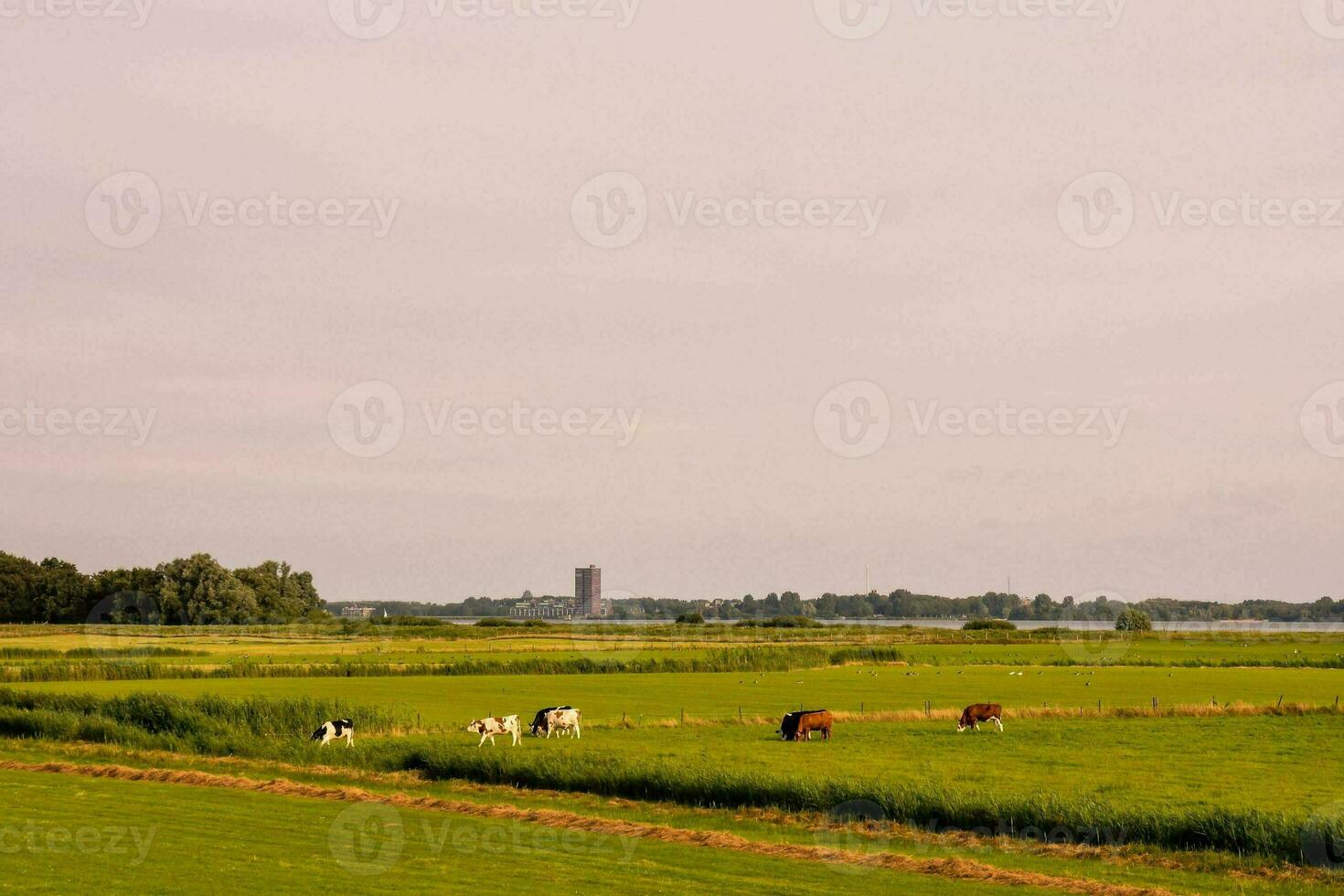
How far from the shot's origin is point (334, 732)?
47.6 m

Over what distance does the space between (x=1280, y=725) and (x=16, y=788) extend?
50.9 meters

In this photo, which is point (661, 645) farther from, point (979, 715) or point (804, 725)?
point (804, 725)

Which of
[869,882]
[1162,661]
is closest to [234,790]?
[869,882]

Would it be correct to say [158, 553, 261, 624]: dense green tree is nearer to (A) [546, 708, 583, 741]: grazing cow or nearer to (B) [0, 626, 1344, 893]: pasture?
(B) [0, 626, 1344, 893]: pasture

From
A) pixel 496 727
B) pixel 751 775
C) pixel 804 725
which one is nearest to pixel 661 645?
pixel 804 725

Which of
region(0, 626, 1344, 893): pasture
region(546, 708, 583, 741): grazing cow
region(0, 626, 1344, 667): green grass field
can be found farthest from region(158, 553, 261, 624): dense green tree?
region(546, 708, 583, 741): grazing cow

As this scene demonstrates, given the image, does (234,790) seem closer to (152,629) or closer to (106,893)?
(106,893)

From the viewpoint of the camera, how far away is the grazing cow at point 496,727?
4884cm

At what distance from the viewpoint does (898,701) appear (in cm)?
7212

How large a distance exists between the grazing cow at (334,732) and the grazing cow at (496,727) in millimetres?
4820

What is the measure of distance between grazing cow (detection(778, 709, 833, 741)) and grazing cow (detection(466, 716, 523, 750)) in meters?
10.6

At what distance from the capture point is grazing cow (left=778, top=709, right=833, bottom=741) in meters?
50.0

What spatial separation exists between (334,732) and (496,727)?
618 cm

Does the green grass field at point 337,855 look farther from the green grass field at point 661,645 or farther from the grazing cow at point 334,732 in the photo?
the green grass field at point 661,645
